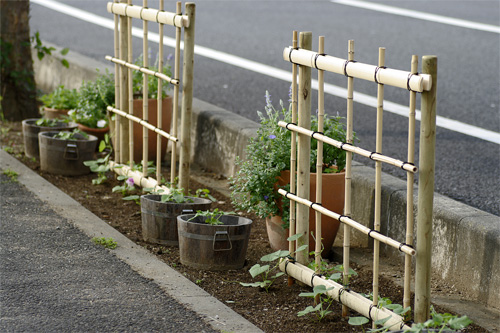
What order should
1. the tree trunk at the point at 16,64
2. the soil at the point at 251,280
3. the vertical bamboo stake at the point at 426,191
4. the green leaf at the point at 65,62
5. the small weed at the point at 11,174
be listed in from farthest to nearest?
the green leaf at the point at 65,62
the tree trunk at the point at 16,64
the small weed at the point at 11,174
the soil at the point at 251,280
the vertical bamboo stake at the point at 426,191

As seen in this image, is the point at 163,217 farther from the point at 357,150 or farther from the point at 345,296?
the point at 357,150

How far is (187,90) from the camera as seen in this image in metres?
4.59

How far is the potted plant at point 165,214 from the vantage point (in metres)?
4.39

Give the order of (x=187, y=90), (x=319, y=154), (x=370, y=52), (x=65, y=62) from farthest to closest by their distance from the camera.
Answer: (x=370, y=52), (x=65, y=62), (x=187, y=90), (x=319, y=154)

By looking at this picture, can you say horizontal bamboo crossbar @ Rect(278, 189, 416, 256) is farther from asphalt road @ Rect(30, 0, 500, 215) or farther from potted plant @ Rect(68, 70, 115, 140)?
potted plant @ Rect(68, 70, 115, 140)

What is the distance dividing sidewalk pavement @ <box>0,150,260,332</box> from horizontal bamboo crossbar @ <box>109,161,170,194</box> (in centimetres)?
44

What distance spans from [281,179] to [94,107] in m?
2.48

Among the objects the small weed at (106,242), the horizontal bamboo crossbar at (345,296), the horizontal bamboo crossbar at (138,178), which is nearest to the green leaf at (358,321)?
the horizontal bamboo crossbar at (345,296)

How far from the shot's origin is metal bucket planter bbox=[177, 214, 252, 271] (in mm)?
3961

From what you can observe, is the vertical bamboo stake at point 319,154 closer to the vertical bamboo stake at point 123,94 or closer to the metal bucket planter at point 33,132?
the vertical bamboo stake at point 123,94

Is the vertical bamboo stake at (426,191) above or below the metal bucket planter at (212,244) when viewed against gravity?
above

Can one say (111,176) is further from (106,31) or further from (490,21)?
(490,21)

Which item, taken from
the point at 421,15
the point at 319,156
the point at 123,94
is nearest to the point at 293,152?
the point at 319,156

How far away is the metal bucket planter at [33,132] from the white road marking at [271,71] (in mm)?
3043
